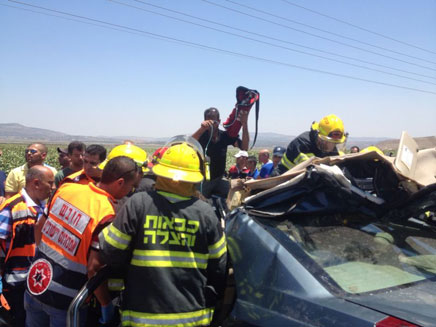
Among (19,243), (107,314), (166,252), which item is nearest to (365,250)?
(166,252)

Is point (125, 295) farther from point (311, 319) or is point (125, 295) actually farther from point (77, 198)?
point (311, 319)

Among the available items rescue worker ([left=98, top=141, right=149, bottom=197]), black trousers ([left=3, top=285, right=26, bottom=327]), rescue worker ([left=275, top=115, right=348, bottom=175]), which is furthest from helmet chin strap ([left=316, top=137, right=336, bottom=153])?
black trousers ([left=3, top=285, right=26, bottom=327])

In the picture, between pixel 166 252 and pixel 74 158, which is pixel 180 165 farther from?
pixel 74 158

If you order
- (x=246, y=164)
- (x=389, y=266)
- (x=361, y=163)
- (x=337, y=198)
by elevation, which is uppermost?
(x=361, y=163)

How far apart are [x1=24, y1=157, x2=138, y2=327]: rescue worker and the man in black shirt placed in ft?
7.78

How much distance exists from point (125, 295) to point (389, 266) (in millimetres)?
1512

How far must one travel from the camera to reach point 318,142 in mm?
4449

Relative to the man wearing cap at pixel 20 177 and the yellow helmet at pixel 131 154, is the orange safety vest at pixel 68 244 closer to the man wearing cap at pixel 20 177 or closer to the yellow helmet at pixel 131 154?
the yellow helmet at pixel 131 154

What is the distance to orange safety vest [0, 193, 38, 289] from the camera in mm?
2787

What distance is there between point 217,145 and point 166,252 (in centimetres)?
307

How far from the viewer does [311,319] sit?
162 cm

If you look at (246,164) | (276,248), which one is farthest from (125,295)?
(246,164)

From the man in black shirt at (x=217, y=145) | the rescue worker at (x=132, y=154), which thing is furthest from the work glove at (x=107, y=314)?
the man in black shirt at (x=217, y=145)

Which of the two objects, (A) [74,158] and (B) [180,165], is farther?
(A) [74,158]
